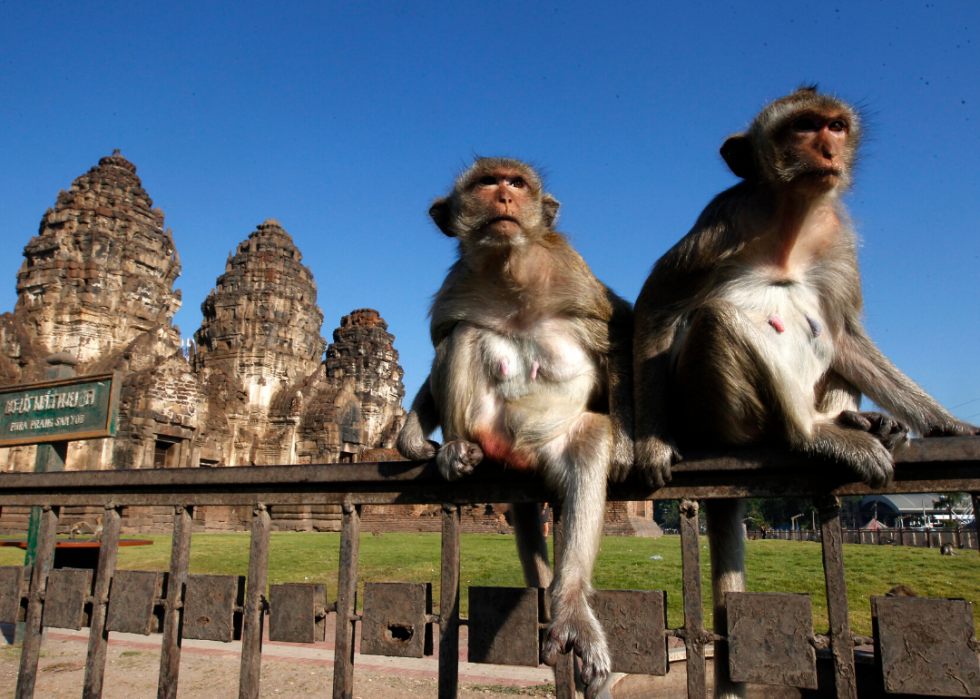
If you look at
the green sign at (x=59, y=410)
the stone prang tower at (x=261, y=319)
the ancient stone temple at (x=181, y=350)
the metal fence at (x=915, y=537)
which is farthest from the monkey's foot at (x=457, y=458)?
the stone prang tower at (x=261, y=319)

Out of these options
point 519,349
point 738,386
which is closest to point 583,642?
point 738,386

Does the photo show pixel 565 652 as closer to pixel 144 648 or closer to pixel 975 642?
pixel 975 642

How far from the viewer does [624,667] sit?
1.87 meters

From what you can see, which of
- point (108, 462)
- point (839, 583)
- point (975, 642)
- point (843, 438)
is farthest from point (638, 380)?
point (108, 462)

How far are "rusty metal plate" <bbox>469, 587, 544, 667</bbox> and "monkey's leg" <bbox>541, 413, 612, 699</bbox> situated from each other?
0.24ft

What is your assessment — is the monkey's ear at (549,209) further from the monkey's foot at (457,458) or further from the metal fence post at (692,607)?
the metal fence post at (692,607)

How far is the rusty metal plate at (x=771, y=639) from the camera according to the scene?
169 centimetres

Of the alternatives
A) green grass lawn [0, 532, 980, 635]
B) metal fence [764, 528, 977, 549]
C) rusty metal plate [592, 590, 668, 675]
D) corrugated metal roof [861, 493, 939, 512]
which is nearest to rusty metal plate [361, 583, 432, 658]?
rusty metal plate [592, 590, 668, 675]

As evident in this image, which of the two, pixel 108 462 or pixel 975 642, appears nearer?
pixel 975 642

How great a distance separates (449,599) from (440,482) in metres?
0.36

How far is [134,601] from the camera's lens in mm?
2387

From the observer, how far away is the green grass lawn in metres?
7.76

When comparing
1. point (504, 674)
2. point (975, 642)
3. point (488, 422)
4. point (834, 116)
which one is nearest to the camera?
point (975, 642)

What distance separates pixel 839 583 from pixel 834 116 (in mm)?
1674
